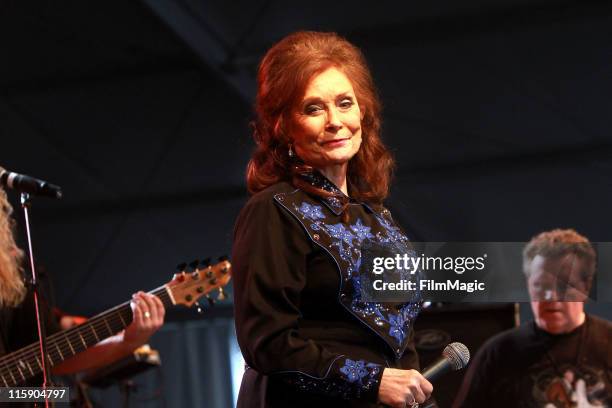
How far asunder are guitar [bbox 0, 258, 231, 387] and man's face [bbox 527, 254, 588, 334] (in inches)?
38.0

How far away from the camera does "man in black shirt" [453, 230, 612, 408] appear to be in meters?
2.94

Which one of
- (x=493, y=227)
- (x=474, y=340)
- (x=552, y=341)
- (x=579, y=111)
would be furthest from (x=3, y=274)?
(x=579, y=111)

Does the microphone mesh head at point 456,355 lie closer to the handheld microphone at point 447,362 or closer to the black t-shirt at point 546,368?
the handheld microphone at point 447,362

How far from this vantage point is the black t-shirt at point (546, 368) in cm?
295

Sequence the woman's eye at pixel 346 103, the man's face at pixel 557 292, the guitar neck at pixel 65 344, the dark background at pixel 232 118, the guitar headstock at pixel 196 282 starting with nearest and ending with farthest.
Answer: the woman's eye at pixel 346 103, the man's face at pixel 557 292, the guitar neck at pixel 65 344, the guitar headstock at pixel 196 282, the dark background at pixel 232 118

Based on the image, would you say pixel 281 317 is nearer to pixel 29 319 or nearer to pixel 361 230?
pixel 361 230

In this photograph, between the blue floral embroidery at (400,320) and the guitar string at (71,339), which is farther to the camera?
the guitar string at (71,339)

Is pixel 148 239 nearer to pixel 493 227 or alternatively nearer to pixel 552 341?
pixel 493 227

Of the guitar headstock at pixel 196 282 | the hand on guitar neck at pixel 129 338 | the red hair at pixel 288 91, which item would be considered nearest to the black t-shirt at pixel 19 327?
the hand on guitar neck at pixel 129 338

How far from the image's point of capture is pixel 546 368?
9.90 ft

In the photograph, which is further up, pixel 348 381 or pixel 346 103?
pixel 346 103

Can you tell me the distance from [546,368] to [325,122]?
146 cm

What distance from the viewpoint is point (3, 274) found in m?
2.93

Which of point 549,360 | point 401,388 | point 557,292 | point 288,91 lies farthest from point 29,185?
point 549,360
